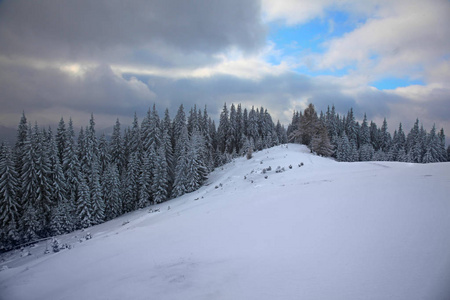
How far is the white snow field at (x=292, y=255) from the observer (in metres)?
4.27

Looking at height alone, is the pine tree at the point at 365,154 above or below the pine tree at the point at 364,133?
below

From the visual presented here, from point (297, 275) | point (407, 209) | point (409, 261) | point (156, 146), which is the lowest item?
point (297, 275)

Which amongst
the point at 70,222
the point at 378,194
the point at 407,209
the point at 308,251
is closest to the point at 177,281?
the point at 308,251

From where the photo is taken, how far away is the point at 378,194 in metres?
8.25

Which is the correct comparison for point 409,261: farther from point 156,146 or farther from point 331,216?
point 156,146

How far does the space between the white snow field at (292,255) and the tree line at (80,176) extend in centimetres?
2726

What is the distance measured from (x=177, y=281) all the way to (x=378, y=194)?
7973mm

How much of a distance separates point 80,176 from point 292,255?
40.0 m

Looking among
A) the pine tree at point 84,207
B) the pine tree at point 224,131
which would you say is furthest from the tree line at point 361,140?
the pine tree at point 84,207

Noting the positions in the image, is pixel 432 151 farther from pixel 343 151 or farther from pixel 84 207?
pixel 84 207

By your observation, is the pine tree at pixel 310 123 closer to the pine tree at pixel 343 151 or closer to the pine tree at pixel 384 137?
the pine tree at pixel 343 151

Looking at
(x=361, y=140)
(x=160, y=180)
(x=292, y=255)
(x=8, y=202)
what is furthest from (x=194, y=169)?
(x=361, y=140)

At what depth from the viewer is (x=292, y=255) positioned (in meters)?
5.51

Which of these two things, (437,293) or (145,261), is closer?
(437,293)
